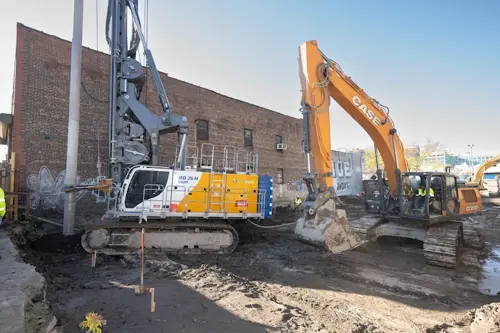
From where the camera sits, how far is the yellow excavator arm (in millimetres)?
7844

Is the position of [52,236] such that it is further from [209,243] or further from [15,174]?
[209,243]

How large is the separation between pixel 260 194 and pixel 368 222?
11.2 ft

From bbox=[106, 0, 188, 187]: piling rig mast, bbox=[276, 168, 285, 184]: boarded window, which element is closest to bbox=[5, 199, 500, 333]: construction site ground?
bbox=[106, 0, 188, 187]: piling rig mast

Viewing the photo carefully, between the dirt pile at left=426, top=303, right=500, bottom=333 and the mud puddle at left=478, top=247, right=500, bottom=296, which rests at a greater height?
the dirt pile at left=426, top=303, right=500, bottom=333

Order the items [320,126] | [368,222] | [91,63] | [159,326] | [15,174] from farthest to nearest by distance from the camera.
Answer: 1. [91,63]
2. [15,174]
3. [368,222]
4. [320,126]
5. [159,326]

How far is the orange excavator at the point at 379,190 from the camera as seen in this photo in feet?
24.8

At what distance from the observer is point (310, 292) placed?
5.32 m

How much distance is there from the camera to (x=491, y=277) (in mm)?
6832

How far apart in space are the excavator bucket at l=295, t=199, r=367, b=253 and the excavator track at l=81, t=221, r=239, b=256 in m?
2.16

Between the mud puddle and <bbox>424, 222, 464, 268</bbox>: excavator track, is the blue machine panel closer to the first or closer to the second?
<bbox>424, 222, 464, 268</bbox>: excavator track

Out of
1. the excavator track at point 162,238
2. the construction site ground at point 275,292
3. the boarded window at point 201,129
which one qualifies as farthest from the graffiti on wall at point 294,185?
the excavator track at point 162,238

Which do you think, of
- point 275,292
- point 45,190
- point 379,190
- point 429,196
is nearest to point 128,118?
point 45,190

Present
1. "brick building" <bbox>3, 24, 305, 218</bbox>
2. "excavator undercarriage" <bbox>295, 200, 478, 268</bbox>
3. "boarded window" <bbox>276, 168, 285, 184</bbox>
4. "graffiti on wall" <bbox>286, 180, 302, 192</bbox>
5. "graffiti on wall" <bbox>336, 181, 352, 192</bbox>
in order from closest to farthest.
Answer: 1. "excavator undercarriage" <bbox>295, 200, 478, 268</bbox>
2. "brick building" <bbox>3, 24, 305, 218</bbox>
3. "boarded window" <bbox>276, 168, 285, 184</bbox>
4. "graffiti on wall" <bbox>286, 180, 302, 192</bbox>
5. "graffiti on wall" <bbox>336, 181, 352, 192</bbox>

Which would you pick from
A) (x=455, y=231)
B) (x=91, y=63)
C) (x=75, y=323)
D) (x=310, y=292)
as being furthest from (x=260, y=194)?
(x=91, y=63)
